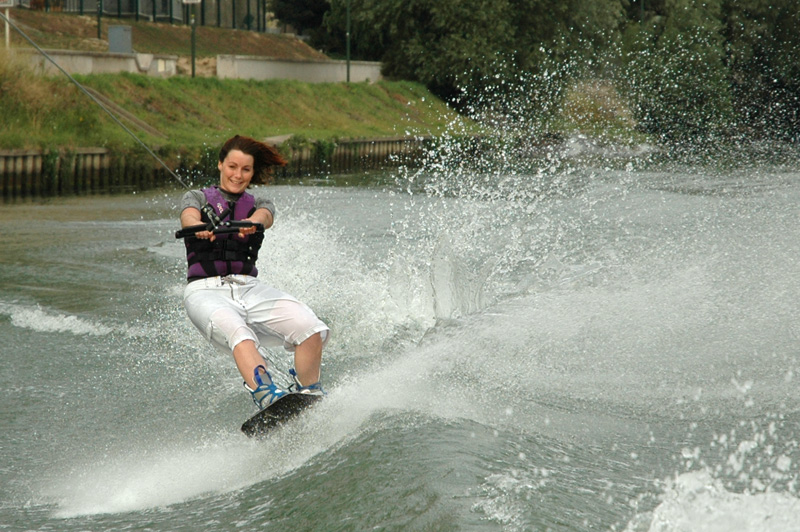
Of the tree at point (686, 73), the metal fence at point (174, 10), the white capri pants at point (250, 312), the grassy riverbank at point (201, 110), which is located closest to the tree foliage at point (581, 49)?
the tree at point (686, 73)

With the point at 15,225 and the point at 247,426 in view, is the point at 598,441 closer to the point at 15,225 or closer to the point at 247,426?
the point at 247,426

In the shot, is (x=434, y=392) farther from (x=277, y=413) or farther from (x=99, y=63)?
(x=99, y=63)

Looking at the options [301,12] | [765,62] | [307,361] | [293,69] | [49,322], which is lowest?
[49,322]

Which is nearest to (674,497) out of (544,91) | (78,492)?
(78,492)

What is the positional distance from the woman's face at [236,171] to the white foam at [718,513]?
2.71 m

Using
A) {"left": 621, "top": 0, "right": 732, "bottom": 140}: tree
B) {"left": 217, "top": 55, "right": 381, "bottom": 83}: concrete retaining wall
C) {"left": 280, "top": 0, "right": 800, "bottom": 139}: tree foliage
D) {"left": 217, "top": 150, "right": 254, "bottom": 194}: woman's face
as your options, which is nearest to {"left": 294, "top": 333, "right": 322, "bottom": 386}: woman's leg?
{"left": 217, "top": 150, "right": 254, "bottom": 194}: woman's face

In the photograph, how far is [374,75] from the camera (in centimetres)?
4656

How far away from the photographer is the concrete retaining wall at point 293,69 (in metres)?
37.5

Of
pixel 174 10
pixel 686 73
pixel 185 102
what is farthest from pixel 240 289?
pixel 174 10

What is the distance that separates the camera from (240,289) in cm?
566

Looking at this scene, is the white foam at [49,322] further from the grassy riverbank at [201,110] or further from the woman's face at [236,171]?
the grassy riverbank at [201,110]

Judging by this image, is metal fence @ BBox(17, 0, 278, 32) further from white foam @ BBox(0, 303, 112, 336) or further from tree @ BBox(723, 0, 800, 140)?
white foam @ BBox(0, 303, 112, 336)

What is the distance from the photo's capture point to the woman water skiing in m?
5.45

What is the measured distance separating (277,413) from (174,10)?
45.3 metres
